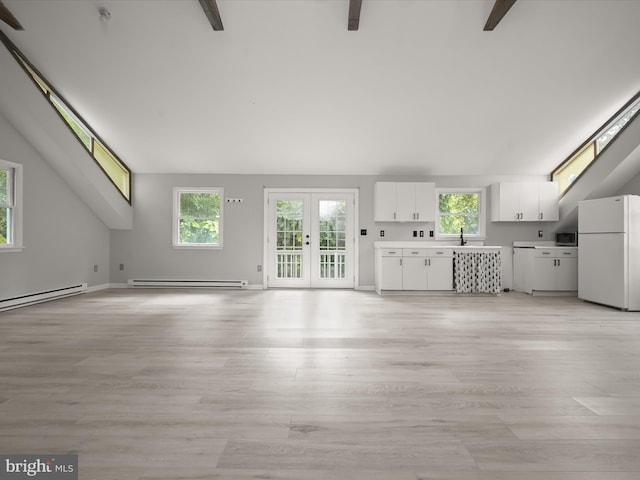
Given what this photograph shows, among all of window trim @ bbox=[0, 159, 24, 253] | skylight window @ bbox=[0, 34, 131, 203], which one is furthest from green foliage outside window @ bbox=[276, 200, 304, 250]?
window trim @ bbox=[0, 159, 24, 253]

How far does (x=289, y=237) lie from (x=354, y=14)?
164 inches

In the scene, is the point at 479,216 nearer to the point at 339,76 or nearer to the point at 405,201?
the point at 405,201

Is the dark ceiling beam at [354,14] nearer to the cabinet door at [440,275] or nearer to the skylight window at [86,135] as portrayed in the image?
the cabinet door at [440,275]

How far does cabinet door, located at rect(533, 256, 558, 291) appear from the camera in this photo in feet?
21.6

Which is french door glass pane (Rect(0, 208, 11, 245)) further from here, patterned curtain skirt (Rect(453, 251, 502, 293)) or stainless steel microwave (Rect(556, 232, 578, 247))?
stainless steel microwave (Rect(556, 232, 578, 247))

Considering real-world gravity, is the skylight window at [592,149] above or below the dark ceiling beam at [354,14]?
below

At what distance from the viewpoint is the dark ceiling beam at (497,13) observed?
395cm

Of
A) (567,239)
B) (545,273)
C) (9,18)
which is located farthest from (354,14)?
(567,239)

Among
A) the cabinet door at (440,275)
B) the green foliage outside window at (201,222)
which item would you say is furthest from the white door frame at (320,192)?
the cabinet door at (440,275)

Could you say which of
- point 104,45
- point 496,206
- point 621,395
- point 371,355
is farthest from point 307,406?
point 496,206

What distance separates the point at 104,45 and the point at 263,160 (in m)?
2.94

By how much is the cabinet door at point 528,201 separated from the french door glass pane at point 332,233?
324 centimetres

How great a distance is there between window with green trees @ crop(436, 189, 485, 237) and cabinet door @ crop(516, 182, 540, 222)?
73cm

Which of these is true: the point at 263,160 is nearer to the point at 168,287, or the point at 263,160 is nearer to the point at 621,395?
the point at 168,287
